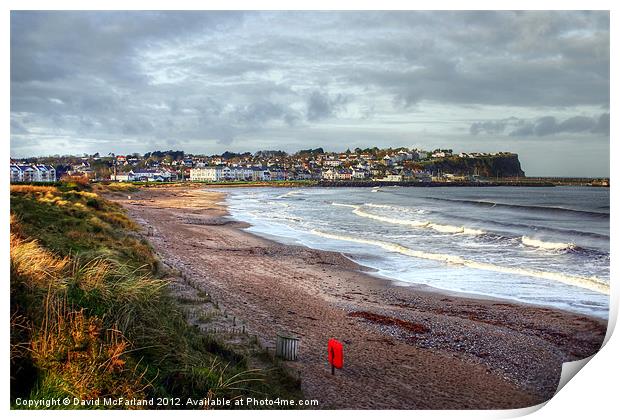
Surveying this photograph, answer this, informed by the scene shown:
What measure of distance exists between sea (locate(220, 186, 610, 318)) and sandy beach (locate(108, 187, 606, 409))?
101 centimetres

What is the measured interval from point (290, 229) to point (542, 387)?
1291cm

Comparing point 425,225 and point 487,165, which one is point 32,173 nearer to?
point 487,165

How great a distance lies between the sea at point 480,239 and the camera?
890 centimetres

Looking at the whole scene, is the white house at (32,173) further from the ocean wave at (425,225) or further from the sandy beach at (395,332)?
the ocean wave at (425,225)

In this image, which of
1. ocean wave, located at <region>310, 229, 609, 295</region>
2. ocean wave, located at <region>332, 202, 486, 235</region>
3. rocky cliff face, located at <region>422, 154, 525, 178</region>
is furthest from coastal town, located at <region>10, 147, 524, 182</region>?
ocean wave, located at <region>332, 202, 486, 235</region>

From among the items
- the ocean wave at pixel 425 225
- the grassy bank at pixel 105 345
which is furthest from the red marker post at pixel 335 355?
the ocean wave at pixel 425 225

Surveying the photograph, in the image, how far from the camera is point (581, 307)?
7426mm

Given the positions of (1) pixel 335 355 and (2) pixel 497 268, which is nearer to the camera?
(1) pixel 335 355

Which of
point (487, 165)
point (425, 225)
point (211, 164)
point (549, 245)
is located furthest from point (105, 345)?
point (425, 225)

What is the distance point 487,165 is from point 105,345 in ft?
26.4

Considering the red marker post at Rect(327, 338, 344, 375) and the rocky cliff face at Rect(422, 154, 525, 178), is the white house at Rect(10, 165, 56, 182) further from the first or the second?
the rocky cliff face at Rect(422, 154, 525, 178)

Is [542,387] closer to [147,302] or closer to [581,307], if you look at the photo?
[581,307]

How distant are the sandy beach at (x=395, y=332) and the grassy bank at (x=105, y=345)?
762 millimetres

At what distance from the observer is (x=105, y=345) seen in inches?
147
